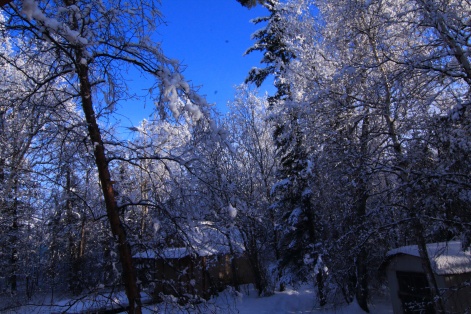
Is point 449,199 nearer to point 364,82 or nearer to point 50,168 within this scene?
point 364,82

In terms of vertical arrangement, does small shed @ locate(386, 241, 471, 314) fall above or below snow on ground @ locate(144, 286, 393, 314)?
above

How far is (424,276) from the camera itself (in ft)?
34.3

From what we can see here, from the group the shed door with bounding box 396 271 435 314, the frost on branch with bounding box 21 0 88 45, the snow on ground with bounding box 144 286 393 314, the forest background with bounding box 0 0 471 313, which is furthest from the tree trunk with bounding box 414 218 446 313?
the frost on branch with bounding box 21 0 88 45

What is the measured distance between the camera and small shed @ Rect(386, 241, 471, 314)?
9.00 metres

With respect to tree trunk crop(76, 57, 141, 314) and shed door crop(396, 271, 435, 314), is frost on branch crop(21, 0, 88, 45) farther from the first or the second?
shed door crop(396, 271, 435, 314)

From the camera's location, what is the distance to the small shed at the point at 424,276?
9.00 m

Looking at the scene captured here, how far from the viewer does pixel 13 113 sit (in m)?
3.56

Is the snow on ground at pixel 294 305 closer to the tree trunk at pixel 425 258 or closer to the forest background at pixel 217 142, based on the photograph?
the forest background at pixel 217 142

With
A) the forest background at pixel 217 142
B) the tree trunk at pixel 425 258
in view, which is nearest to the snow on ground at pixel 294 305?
the forest background at pixel 217 142

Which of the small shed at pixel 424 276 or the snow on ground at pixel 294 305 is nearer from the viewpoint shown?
the small shed at pixel 424 276

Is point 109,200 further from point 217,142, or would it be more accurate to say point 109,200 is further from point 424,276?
point 424,276

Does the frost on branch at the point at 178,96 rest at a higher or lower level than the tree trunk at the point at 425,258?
higher

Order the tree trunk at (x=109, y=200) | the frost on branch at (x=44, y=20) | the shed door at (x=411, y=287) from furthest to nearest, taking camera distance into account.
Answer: the shed door at (x=411, y=287), the tree trunk at (x=109, y=200), the frost on branch at (x=44, y=20)

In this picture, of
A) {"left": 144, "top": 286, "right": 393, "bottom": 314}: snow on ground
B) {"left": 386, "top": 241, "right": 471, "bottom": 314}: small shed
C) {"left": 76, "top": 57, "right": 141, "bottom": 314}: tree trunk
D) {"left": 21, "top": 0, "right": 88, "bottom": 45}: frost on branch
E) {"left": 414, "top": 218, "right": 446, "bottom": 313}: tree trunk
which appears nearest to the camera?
{"left": 21, "top": 0, "right": 88, "bottom": 45}: frost on branch
